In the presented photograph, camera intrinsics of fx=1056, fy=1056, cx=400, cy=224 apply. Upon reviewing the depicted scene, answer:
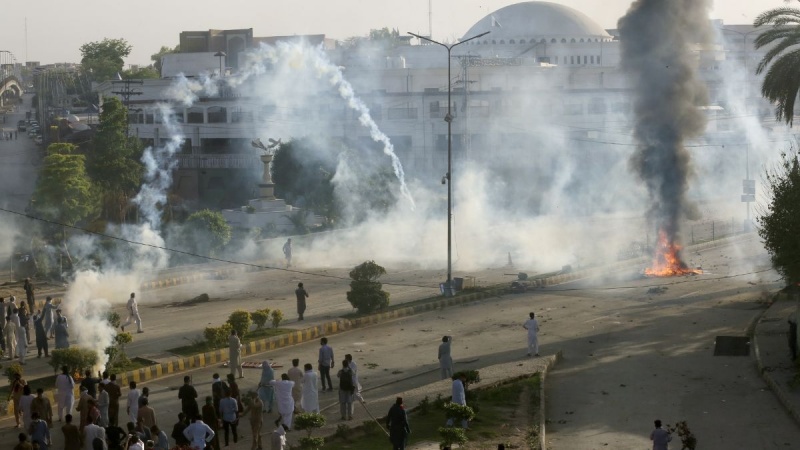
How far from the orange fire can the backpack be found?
20.9 metres

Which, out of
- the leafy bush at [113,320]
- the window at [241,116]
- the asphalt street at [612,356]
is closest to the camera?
the asphalt street at [612,356]

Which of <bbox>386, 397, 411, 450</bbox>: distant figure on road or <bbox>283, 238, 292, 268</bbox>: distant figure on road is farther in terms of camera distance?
<bbox>283, 238, 292, 268</bbox>: distant figure on road

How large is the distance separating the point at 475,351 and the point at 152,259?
16.0 m

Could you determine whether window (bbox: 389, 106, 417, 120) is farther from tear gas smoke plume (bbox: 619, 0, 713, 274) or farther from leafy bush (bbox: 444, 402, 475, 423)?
leafy bush (bbox: 444, 402, 475, 423)

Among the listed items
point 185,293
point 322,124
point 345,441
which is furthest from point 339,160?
point 345,441

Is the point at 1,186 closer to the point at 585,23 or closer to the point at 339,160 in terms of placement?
the point at 339,160

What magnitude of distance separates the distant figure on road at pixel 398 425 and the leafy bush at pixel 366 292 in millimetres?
13440

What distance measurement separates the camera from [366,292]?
28875 millimetres

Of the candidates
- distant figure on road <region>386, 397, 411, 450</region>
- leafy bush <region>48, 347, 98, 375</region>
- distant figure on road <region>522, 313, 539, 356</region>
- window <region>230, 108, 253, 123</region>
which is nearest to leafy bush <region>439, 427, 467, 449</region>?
distant figure on road <region>386, 397, 411, 450</region>

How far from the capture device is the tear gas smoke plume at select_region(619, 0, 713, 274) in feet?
121

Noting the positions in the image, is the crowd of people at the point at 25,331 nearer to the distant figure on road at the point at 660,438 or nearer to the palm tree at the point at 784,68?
the distant figure on road at the point at 660,438

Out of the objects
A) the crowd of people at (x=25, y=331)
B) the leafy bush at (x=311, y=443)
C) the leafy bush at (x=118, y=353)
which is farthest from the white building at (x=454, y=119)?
the leafy bush at (x=311, y=443)

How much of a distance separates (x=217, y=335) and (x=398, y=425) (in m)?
9.71

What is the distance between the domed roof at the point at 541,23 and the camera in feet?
326
